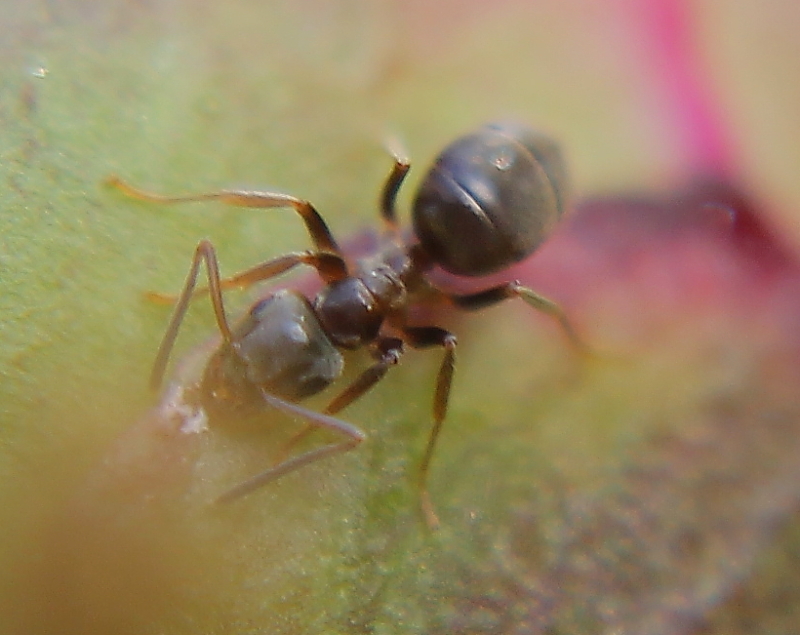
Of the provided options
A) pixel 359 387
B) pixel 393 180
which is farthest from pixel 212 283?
pixel 393 180

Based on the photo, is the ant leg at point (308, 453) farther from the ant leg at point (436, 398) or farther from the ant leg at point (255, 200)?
the ant leg at point (255, 200)

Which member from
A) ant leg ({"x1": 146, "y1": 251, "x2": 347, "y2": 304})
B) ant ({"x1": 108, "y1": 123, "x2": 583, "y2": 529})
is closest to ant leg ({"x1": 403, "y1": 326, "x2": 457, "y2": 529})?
ant ({"x1": 108, "y1": 123, "x2": 583, "y2": 529})

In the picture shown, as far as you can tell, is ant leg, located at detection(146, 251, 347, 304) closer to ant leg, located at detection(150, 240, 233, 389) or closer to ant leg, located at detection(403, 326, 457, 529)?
ant leg, located at detection(150, 240, 233, 389)

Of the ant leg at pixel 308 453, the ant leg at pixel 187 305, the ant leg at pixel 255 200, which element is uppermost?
the ant leg at pixel 255 200

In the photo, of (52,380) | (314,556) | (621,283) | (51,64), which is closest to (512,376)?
(621,283)

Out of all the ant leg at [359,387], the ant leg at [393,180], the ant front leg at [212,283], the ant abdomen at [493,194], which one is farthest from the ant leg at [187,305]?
the ant abdomen at [493,194]

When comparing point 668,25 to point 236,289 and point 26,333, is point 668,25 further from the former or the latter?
point 26,333
